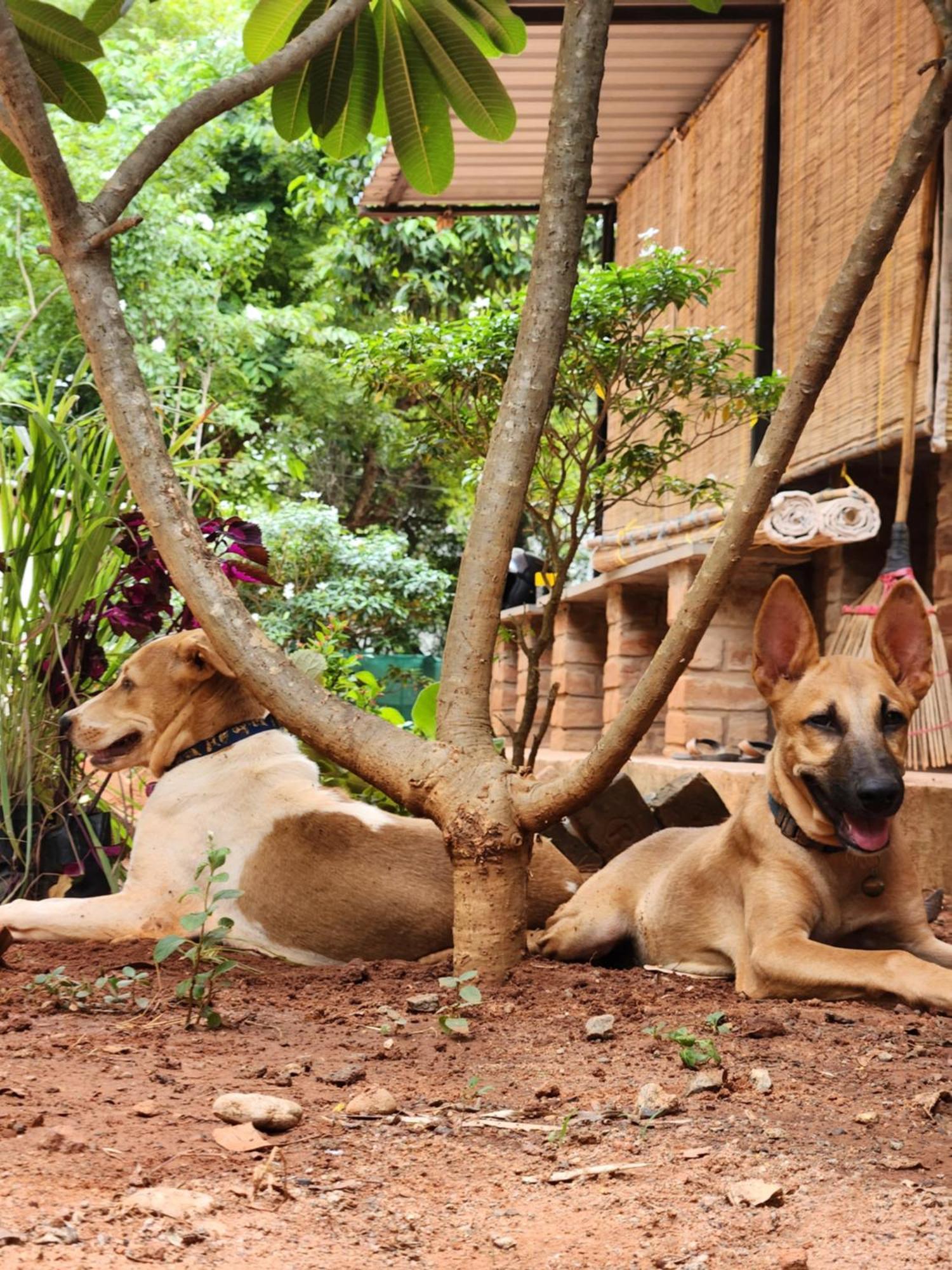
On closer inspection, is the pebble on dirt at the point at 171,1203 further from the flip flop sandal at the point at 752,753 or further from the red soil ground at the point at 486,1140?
the flip flop sandal at the point at 752,753

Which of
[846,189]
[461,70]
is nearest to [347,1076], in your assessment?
[461,70]

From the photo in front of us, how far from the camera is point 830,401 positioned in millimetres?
7246

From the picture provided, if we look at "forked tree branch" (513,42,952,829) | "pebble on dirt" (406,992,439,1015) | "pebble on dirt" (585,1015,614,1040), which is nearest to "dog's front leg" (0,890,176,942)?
"pebble on dirt" (406,992,439,1015)

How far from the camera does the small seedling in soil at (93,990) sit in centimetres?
325

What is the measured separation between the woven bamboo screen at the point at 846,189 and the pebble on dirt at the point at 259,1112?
459 cm

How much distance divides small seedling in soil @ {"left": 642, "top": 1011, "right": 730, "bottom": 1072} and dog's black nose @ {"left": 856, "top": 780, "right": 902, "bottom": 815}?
2.11ft

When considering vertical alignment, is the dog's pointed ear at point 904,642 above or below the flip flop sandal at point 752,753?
above

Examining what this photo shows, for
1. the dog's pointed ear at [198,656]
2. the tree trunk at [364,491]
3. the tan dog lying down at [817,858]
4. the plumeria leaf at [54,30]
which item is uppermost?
the tree trunk at [364,491]

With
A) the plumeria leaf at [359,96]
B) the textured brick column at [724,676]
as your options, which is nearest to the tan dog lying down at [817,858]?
the plumeria leaf at [359,96]

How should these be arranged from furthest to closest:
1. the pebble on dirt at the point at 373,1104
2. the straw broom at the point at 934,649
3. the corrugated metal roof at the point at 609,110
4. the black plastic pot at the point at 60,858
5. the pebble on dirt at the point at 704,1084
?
1. the corrugated metal roof at the point at 609,110
2. the straw broom at the point at 934,649
3. the black plastic pot at the point at 60,858
4. the pebble on dirt at the point at 704,1084
5. the pebble on dirt at the point at 373,1104

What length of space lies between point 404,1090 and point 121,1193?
0.70 m

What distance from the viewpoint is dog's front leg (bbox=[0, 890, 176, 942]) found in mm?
4090

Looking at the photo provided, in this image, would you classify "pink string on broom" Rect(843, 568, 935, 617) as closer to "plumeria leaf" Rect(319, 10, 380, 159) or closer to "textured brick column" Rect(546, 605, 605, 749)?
"plumeria leaf" Rect(319, 10, 380, 159)

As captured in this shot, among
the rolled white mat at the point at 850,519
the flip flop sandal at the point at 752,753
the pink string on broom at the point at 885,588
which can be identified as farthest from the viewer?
the flip flop sandal at the point at 752,753
